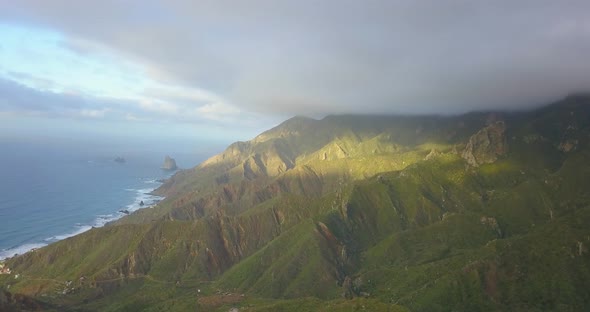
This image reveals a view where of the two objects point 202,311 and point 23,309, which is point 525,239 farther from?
point 23,309

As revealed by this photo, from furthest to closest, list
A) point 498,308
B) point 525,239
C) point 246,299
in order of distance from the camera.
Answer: point 246,299
point 525,239
point 498,308

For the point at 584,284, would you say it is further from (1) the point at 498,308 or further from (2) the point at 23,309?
(2) the point at 23,309

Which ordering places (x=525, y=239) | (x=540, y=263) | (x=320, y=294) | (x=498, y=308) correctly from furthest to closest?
(x=320, y=294) < (x=525, y=239) < (x=540, y=263) < (x=498, y=308)

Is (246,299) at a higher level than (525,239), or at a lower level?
lower

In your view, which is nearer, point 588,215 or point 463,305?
point 463,305

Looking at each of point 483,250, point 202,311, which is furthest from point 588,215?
point 202,311

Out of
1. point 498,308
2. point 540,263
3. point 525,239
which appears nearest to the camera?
point 498,308

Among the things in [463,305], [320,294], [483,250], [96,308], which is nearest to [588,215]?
[483,250]

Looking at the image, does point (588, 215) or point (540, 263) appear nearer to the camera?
point (540, 263)

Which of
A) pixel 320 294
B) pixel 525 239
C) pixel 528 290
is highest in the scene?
pixel 525 239

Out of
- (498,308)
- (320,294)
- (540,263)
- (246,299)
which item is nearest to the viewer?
(498,308)
